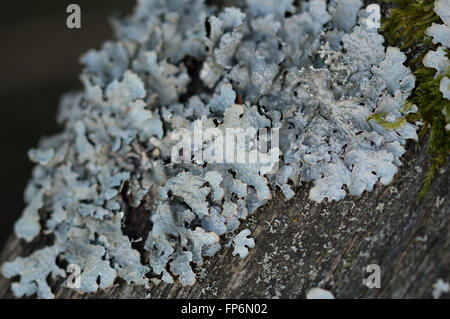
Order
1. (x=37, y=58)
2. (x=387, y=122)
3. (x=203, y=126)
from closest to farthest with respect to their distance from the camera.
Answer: (x=387, y=122) → (x=203, y=126) → (x=37, y=58)

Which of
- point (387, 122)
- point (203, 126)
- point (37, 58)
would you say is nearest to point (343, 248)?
point (387, 122)

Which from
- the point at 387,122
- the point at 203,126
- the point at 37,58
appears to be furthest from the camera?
the point at 37,58

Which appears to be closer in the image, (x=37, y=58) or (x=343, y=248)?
(x=343, y=248)

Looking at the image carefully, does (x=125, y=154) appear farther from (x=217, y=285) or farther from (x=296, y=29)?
(x=296, y=29)

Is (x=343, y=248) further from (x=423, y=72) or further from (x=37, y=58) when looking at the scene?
(x=37, y=58)

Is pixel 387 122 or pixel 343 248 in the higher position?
pixel 387 122

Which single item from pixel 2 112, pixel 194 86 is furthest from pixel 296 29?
pixel 2 112

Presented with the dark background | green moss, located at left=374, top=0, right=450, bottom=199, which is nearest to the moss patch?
green moss, located at left=374, top=0, right=450, bottom=199

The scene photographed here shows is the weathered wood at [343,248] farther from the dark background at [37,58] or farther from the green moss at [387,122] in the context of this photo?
the dark background at [37,58]
